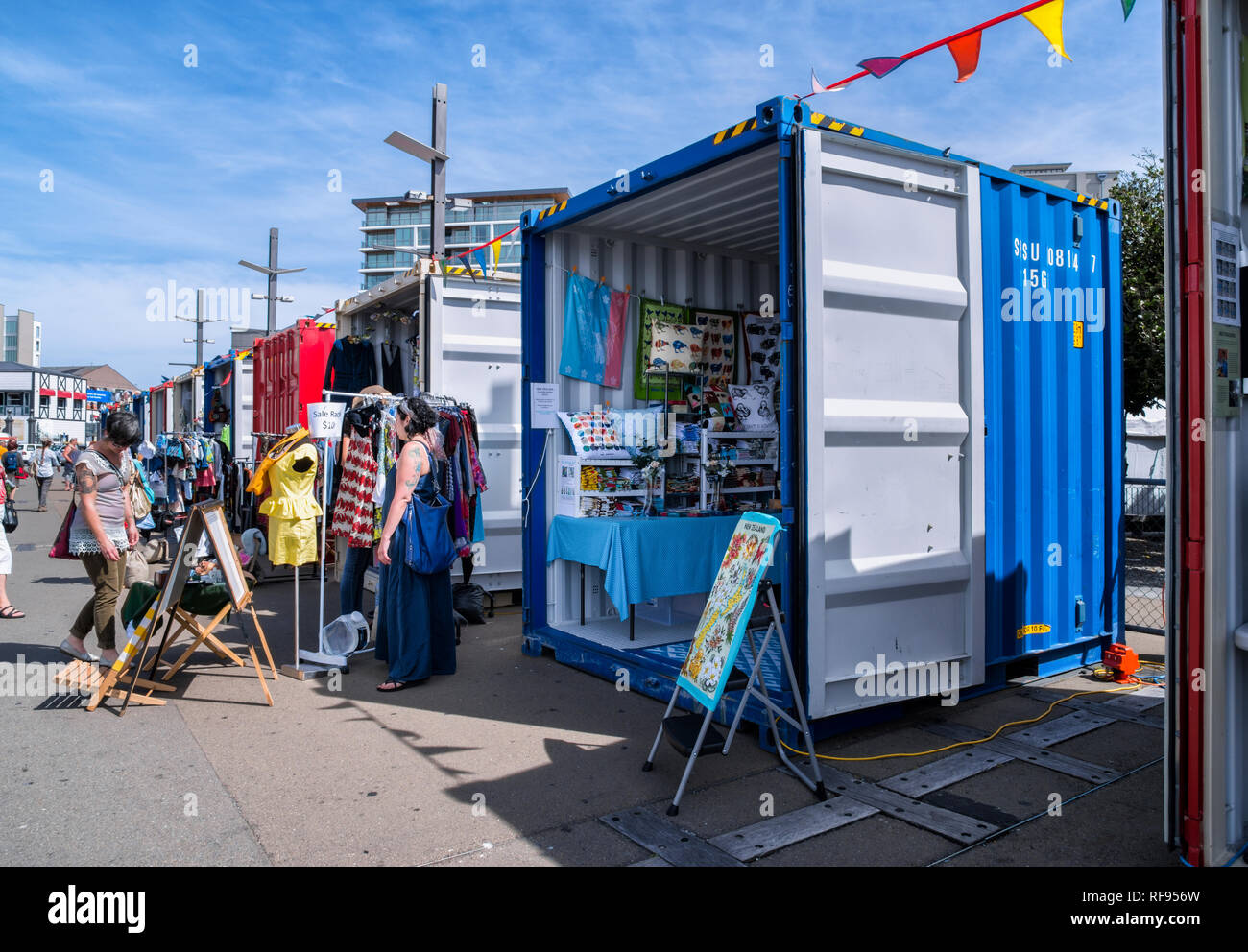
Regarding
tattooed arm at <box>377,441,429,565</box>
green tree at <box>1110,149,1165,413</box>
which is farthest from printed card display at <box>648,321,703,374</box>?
green tree at <box>1110,149,1165,413</box>

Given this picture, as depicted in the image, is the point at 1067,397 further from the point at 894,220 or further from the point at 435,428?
the point at 435,428

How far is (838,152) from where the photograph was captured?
4.53 m

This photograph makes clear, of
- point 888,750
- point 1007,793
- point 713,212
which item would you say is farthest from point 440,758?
point 713,212

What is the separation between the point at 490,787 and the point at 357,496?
3.23 metres

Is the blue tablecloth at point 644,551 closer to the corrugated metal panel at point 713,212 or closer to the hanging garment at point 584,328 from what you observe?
the hanging garment at point 584,328

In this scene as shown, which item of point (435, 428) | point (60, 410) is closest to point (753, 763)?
point (435, 428)

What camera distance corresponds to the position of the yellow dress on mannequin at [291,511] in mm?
6371

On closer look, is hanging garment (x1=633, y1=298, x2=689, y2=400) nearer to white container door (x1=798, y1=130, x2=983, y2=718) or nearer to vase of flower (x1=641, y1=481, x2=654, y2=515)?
vase of flower (x1=641, y1=481, x2=654, y2=515)

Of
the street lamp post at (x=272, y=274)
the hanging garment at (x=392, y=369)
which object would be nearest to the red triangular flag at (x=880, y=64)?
the hanging garment at (x=392, y=369)

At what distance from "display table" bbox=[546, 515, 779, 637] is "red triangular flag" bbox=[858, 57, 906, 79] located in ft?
9.56

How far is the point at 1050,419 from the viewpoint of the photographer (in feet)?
18.8

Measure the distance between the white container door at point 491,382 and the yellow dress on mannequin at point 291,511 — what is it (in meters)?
1.83
